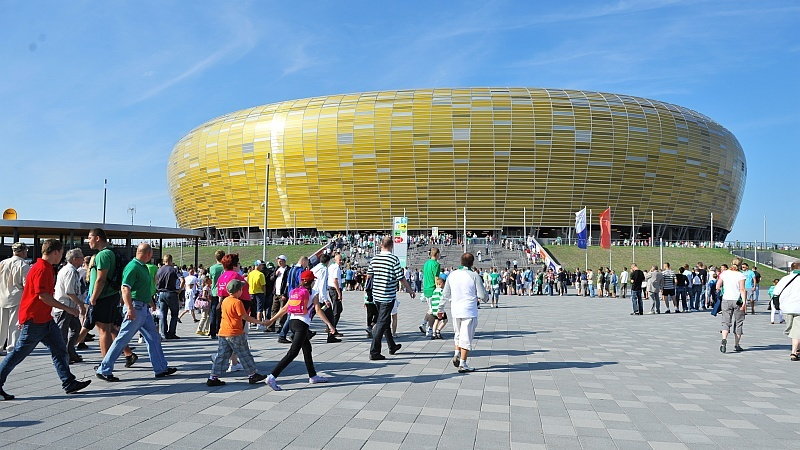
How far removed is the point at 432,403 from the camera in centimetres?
635

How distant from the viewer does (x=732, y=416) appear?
602cm

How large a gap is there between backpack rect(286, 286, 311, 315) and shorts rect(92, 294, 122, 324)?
2592 millimetres

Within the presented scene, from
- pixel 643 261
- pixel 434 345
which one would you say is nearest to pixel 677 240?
pixel 643 261

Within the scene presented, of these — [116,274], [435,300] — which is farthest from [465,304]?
[116,274]

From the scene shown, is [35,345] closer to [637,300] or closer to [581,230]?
[637,300]

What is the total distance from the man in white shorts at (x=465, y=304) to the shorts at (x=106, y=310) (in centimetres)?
471

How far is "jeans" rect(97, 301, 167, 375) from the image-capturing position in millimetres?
7168

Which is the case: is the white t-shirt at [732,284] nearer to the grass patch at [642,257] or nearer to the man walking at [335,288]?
the man walking at [335,288]

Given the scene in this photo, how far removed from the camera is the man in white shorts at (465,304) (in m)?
8.27

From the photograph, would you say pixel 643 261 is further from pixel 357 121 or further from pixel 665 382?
pixel 665 382

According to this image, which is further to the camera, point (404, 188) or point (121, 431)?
point (404, 188)

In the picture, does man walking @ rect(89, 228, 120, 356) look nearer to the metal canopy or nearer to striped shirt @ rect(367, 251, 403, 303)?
striped shirt @ rect(367, 251, 403, 303)

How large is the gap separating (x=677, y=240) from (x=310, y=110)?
50.6 m

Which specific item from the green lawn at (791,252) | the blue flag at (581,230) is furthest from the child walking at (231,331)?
the green lawn at (791,252)
